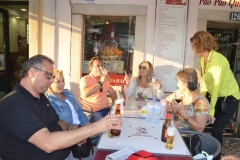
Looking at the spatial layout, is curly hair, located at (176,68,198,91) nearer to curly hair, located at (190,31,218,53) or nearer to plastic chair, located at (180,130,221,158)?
curly hair, located at (190,31,218,53)

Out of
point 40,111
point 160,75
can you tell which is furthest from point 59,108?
point 160,75

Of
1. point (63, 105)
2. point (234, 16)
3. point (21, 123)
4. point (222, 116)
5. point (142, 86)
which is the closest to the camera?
point (21, 123)

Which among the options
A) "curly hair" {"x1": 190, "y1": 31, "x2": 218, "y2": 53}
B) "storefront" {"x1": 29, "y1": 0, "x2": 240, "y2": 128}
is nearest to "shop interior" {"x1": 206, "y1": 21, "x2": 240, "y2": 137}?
"storefront" {"x1": 29, "y1": 0, "x2": 240, "y2": 128}

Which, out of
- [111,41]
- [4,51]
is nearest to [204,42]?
[111,41]

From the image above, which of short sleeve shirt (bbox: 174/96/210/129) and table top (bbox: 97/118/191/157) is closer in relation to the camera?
table top (bbox: 97/118/191/157)

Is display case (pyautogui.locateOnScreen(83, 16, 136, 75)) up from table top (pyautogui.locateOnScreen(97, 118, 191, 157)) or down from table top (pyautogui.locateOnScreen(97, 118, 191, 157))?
up

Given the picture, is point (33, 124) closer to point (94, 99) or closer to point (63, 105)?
point (63, 105)

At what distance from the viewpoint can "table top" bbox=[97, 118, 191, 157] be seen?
1823 millimetres

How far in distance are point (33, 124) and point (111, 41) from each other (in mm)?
3560

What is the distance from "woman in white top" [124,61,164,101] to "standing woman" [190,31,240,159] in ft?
3.00

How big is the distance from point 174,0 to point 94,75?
7.07ft

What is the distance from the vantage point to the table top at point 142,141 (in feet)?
5.98

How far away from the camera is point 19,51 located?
10.4 meters

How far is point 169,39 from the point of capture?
443cm
